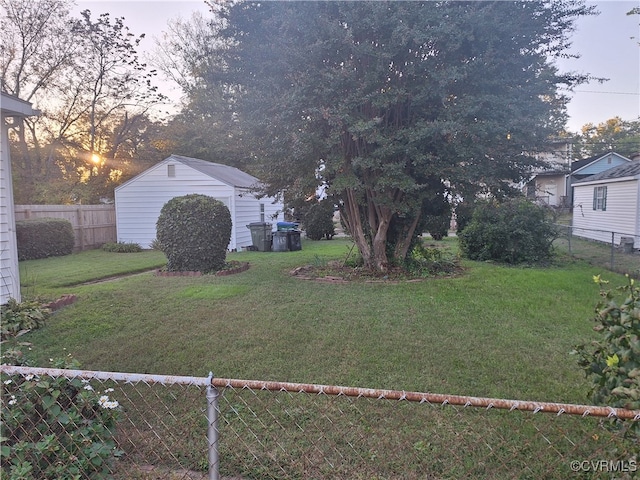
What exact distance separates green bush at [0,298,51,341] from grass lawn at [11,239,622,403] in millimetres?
163

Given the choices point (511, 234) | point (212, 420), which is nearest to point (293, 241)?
point (511, 234)

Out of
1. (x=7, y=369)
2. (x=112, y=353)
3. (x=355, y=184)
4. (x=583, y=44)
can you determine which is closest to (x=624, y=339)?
(x=7, y=369)

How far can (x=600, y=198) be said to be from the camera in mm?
17469

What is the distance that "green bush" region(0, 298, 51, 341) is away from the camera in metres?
5.08

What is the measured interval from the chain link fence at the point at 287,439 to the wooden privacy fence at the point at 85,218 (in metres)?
13.2

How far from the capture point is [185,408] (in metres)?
3.42

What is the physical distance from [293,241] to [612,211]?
40.9 ft

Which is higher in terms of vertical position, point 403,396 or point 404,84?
point 404,84

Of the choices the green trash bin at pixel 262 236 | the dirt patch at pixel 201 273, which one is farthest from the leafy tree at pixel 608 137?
the dirt patch at pixel 201 273

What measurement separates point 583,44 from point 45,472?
1061 cm

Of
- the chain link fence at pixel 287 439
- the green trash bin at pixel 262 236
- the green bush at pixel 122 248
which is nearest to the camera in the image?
the chain link fence at pixel 287 439

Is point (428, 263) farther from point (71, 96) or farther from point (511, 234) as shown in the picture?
point (71, 96)

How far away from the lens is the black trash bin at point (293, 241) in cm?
1431

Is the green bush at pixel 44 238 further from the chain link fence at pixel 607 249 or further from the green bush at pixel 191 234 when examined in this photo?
the chain link fence at pixel 607 249
